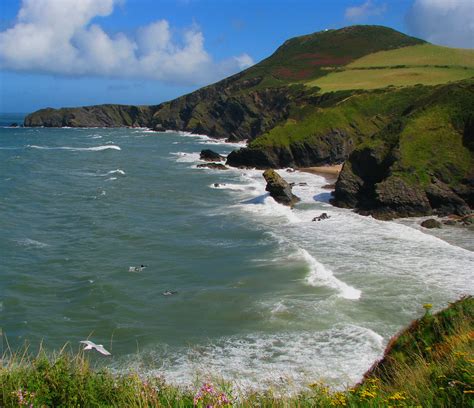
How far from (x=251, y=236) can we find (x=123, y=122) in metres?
154

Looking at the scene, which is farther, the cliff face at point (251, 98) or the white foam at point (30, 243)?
the cliff face at point (251, 98)

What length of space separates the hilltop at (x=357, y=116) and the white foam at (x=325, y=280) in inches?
537

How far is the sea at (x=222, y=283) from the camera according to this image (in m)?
15.4

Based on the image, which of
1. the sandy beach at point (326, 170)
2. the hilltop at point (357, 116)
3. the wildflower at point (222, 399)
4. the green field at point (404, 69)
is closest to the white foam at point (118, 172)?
the hilltop at point (357, 116)

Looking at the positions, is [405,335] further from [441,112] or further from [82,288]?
[441,112]

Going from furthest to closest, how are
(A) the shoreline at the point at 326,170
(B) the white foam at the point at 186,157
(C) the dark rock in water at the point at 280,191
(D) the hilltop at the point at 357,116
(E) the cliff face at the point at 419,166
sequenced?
(B) the white foam at the point at 186,157 < (A) the shoreline at the point at 326,170 < (C) the dark rock in water at the point at 280,191 < (D) the hilltop at the point at 357,116 < (E) the cliff face at the point at 419,166

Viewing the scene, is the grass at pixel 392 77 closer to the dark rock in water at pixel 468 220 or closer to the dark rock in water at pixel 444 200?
the dark rock in water at pixel 444 200

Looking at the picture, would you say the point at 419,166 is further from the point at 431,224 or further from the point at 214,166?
the point at 214,166

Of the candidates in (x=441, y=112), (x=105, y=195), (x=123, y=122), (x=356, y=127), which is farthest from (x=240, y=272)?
(x=123, y=122)

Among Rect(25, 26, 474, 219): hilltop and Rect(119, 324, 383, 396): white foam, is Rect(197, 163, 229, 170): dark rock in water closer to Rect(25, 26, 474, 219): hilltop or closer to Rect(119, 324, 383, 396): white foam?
Rect(25, 26, 474, 219): hilltop

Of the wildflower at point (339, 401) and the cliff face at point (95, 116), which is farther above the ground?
the cliff face at point (95, 116)

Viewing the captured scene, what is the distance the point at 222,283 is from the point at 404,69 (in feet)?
321

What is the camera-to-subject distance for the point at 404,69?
106875 millimetres

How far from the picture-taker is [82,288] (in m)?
21.8
